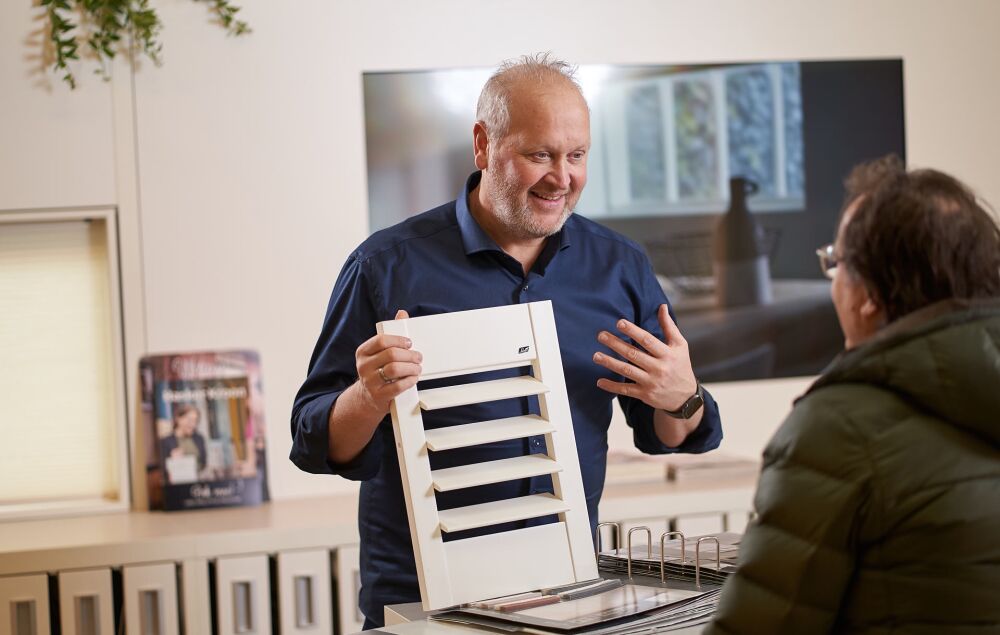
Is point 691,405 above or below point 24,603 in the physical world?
above

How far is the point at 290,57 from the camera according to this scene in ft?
10.3

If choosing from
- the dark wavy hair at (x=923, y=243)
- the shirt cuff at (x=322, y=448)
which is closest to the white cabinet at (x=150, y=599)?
the shirt cuff at (x=322, y=448)

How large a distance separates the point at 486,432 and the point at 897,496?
0.67 meters

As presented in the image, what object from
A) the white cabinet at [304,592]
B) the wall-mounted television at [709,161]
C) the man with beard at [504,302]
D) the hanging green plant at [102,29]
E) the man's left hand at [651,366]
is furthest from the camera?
the wall-mounted television at [709,161]

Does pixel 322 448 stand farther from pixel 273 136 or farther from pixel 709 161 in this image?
pixel 709 161

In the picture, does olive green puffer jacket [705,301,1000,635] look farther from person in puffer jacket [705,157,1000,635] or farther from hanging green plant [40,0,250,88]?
hanging green plant [40,0,250,88]

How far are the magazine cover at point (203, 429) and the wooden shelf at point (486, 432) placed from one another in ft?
5.35

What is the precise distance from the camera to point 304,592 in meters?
2.84

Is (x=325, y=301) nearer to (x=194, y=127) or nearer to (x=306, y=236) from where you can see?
(x=306, y=236)

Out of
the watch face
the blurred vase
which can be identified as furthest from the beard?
the blurred vase

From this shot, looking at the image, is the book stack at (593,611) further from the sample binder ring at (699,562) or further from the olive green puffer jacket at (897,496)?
the olive green puffer jacket at (897,496)

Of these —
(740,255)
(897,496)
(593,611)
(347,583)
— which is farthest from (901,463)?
(740,255)

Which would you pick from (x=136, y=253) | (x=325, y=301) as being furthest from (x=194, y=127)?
(x=325, y=301)

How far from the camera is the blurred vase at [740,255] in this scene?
3.41 meters
